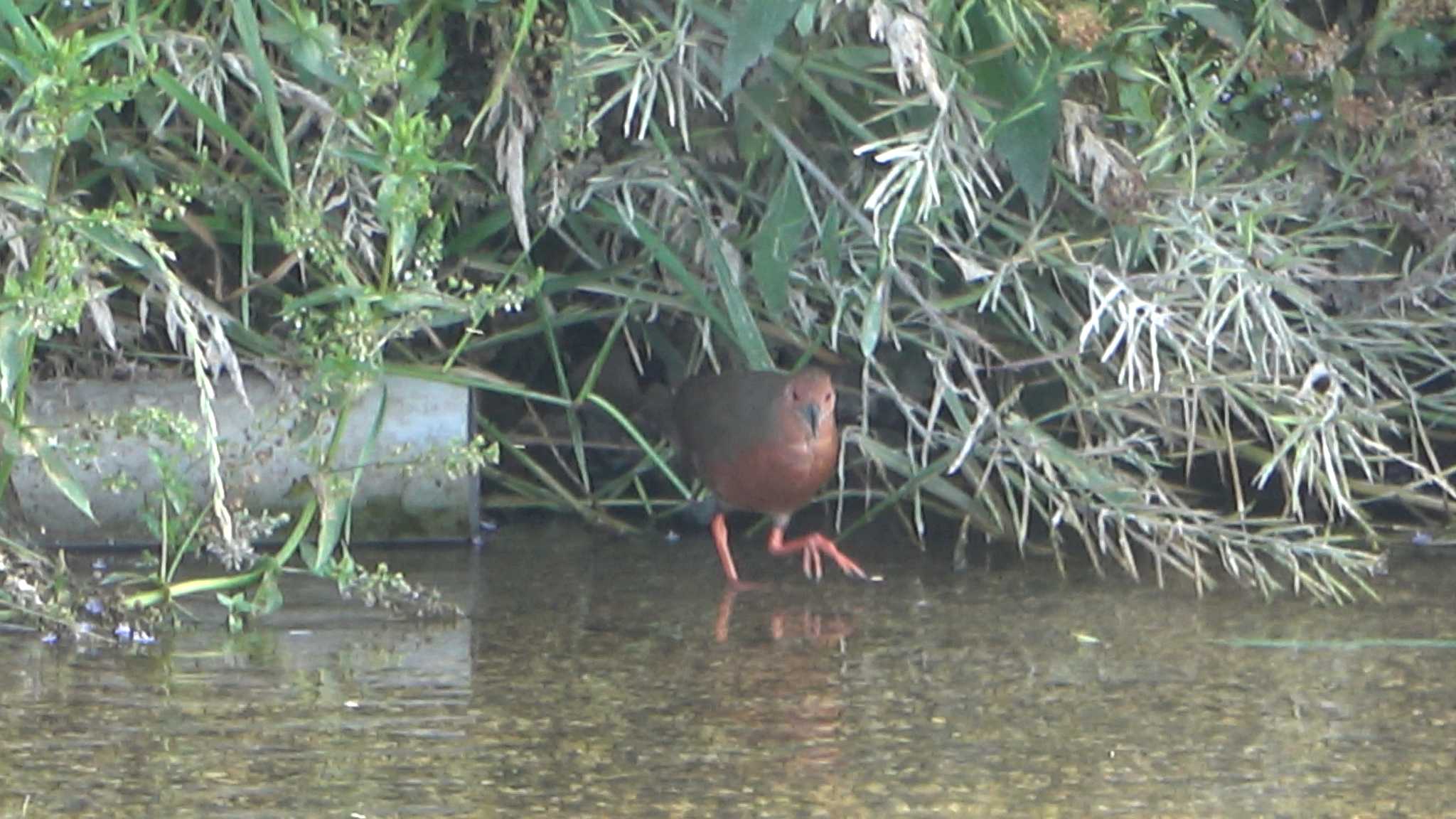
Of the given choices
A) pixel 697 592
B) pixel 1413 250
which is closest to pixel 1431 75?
pixel 1413 250

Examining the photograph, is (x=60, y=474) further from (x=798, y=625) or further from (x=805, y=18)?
(x=805, y=18)

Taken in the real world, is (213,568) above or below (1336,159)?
below

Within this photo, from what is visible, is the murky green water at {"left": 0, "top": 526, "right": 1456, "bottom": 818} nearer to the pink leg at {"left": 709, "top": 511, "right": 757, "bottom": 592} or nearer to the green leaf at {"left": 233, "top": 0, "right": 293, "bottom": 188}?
the pink leg at {"left": 709, "top": 511, "right": 757, "bottom": 592}

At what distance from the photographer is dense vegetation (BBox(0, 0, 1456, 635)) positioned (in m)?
3.77

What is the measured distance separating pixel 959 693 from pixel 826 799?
2.09 feet

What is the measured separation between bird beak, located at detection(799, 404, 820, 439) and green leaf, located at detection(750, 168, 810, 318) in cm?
25

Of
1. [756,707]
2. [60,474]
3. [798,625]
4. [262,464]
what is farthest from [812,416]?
[60,474]

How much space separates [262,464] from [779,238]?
1.01 meters

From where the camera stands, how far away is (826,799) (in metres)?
2.77

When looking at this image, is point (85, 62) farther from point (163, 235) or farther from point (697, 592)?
point (697, 592)

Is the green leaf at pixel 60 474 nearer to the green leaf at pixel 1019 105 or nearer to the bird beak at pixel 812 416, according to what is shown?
the bird beak at pixel 812 416

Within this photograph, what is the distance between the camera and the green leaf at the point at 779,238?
Answer: 414 centimetres

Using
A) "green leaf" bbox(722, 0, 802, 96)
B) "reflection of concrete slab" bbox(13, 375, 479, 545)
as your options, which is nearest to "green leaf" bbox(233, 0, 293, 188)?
"reflection of concrete slab" bbox(13, 375, 479, 545)

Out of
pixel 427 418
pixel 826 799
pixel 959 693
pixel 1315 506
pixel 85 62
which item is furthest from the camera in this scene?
pixel 1315 506
